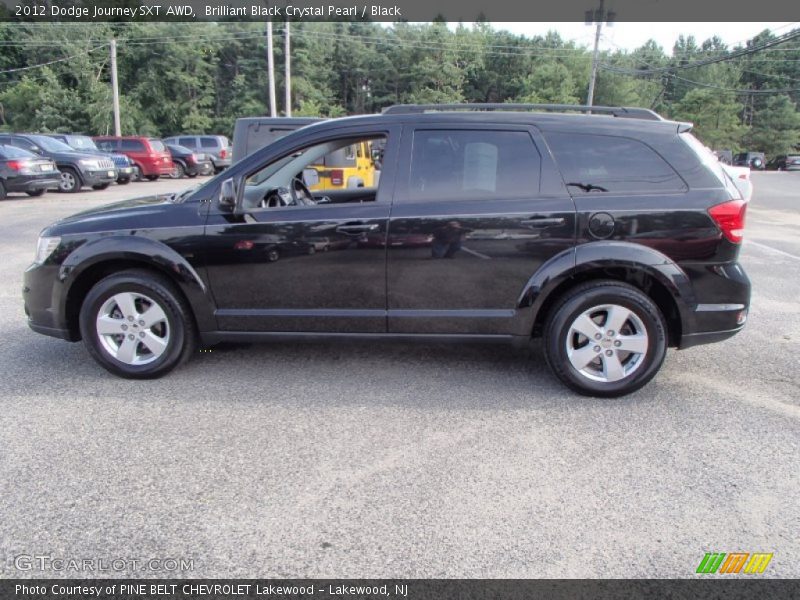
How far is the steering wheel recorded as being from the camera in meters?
4.89

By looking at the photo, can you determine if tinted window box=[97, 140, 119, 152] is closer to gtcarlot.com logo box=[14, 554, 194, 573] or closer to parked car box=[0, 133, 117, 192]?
parked car box=[0, 133, 117, 192]

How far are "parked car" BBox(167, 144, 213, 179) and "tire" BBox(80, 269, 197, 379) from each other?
22998 mm

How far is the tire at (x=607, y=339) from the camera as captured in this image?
3.91 meters

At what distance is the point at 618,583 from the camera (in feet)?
7.68

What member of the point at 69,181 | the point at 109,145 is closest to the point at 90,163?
the point at 69,181

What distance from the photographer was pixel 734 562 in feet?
8.10

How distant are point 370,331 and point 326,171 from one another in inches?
222

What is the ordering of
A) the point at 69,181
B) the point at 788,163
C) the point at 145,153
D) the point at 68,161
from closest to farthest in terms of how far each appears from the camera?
the point at 68,161, the point at 69,181, the point at 145,153, the point at 788,163

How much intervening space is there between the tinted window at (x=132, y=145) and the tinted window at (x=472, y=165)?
22157 mm

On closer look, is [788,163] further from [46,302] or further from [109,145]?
[46,302]

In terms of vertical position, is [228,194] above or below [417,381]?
above

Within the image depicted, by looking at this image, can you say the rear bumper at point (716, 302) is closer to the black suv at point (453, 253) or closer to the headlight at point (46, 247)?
the black suv at point (453, 253)

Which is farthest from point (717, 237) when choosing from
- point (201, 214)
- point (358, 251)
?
point (201, 214)

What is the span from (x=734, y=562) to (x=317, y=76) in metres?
58.2
